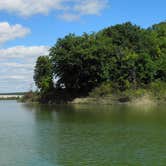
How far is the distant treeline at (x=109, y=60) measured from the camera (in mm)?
81812

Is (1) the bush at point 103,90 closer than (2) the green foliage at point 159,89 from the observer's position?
No

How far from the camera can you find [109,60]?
82.8 m

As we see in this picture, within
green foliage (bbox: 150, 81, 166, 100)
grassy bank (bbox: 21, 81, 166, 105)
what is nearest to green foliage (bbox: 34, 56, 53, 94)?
grassy bank (bbox: 21, 81, 166, 105)

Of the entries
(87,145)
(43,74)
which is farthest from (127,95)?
(87,145)

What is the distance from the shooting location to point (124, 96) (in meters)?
79.2

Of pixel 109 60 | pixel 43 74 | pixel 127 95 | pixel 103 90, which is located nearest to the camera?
pixel 127 95

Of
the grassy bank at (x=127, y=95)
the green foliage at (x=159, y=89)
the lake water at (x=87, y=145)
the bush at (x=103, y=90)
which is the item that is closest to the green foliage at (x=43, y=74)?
the grassy bank at (x=127, y=95)

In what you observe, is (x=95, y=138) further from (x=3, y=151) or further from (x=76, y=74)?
(x=76, y=74)

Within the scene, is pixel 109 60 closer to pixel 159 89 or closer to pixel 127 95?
pixel 127 95

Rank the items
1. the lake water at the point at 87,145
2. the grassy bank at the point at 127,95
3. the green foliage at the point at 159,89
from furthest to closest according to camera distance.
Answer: the green foliage at the point at 159,89, the grassy bank at the point at 127,95, the lake water at the point at 87,145

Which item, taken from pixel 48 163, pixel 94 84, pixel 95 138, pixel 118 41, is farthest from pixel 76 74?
pixel 48 163

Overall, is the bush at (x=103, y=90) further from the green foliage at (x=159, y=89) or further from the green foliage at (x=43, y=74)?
the green foliage at (x=43, y=74)

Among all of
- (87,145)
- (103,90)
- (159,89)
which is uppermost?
(103,90)

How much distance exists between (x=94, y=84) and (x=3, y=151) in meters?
60.0
